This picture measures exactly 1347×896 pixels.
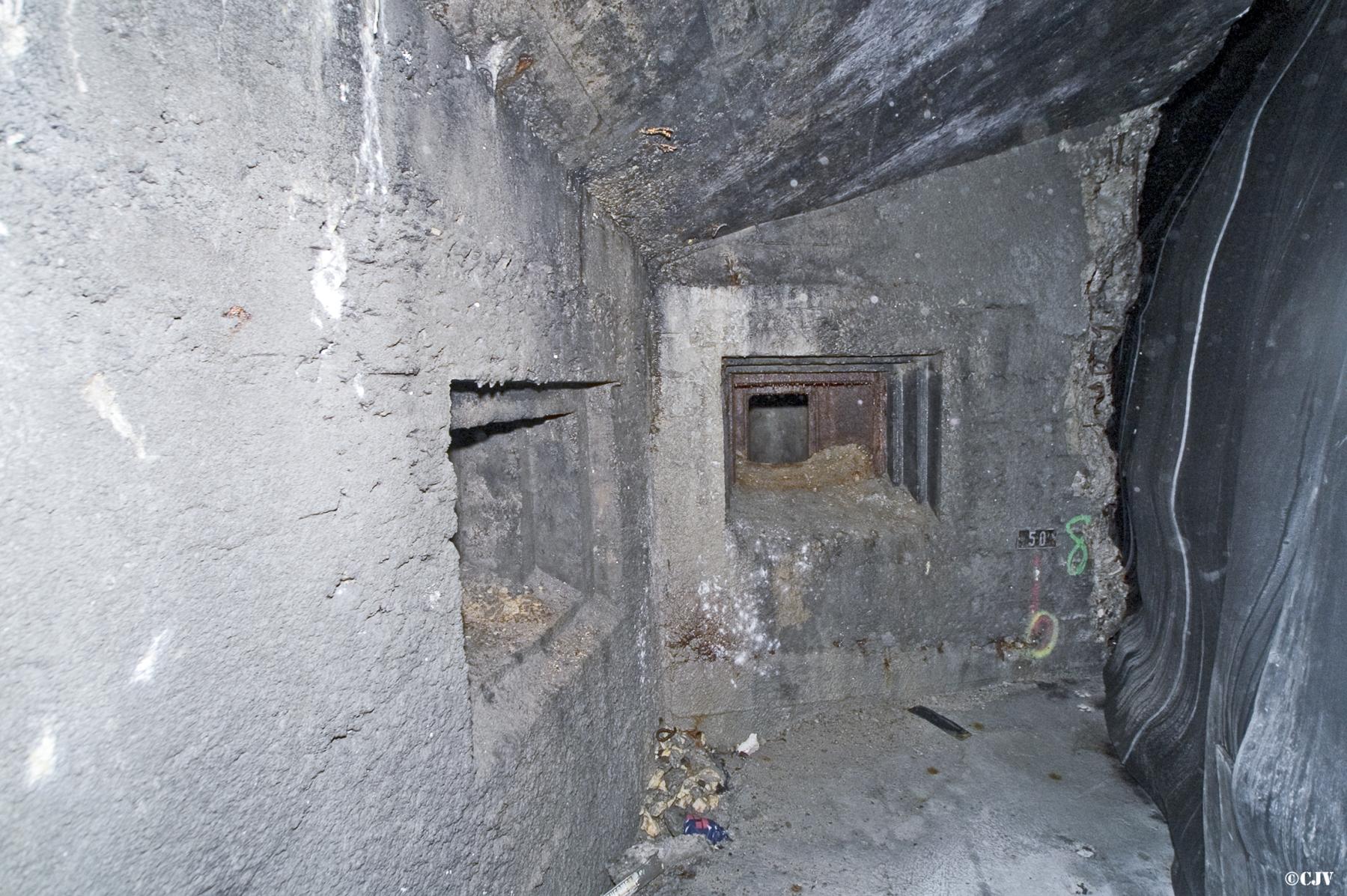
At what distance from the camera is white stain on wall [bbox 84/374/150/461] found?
0.73 metres

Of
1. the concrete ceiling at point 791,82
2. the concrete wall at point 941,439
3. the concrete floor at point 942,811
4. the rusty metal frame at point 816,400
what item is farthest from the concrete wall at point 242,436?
the rusty metal frame at point 816,400

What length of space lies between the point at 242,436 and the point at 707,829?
2.15 meters

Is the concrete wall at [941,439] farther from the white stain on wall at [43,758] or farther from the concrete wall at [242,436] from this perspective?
the white stain on wall at [43,758]

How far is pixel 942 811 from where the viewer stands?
2357mm

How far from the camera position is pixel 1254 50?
89.9 inches

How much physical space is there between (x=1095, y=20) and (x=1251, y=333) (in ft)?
4.04

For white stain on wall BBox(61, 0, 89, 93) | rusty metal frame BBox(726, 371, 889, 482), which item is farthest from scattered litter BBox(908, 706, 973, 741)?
white stain on wall BBox(61, 0, 89, 93)

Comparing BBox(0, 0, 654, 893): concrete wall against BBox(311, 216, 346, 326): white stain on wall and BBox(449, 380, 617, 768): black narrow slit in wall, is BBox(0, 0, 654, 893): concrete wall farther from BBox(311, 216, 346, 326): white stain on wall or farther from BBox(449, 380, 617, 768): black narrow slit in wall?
BBox(449, 380, 617, 768): black narrow slit in wall

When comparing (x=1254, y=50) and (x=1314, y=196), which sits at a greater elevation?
(x=1254, y=50)

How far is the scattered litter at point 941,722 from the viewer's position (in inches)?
109

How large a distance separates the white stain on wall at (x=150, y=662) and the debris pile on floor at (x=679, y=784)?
1982 millimetres

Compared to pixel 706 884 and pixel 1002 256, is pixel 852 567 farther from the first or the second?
pixel 1002 256

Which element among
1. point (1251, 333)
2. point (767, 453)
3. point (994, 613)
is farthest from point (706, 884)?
point (767, 453)

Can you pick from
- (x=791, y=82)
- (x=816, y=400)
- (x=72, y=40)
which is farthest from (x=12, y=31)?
(x=816, y=400)
